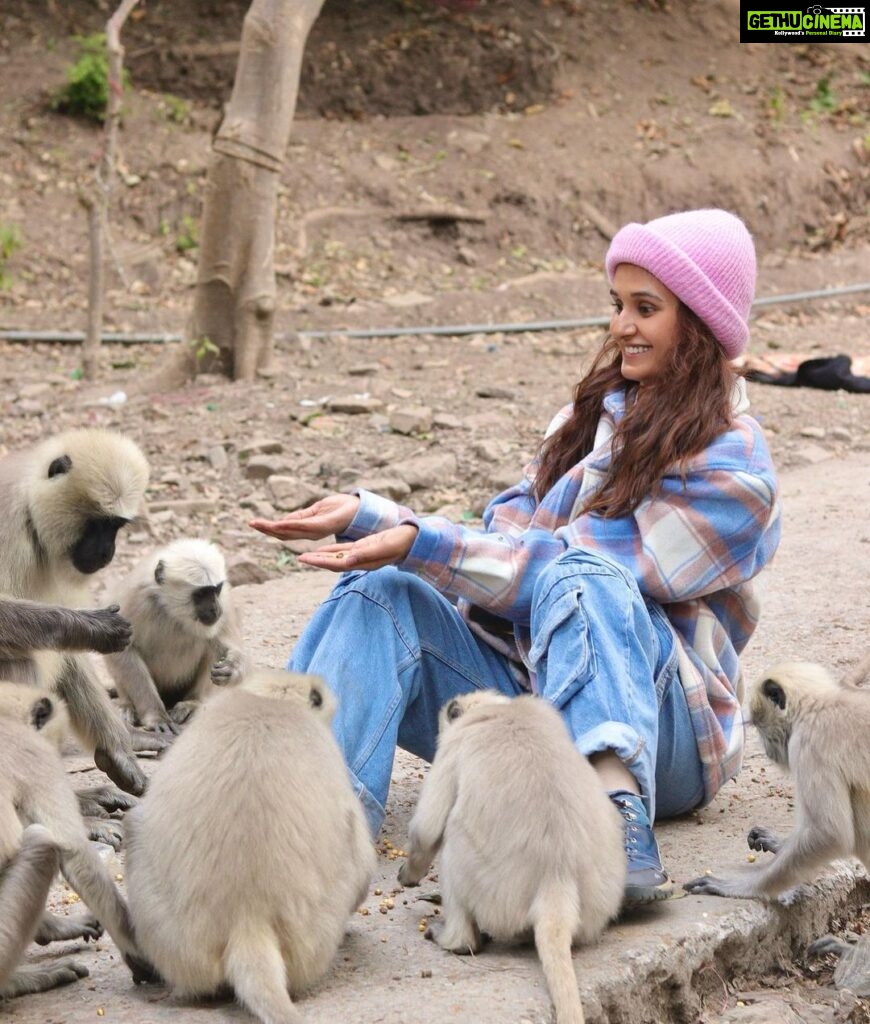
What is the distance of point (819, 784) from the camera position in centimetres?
320

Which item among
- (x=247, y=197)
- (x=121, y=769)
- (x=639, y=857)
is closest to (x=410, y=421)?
(x=247, y=197)

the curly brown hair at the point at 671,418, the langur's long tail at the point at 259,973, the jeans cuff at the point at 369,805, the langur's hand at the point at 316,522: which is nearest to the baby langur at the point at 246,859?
the langur's long tail at the point at 259,973

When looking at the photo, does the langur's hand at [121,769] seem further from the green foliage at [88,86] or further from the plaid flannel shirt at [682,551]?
the green foliage at [88,86]

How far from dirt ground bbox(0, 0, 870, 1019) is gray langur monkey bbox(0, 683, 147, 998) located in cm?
403

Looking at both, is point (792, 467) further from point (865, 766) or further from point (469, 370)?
point (865, 766)

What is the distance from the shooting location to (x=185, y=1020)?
2.68 metres

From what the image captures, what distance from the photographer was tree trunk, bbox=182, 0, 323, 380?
29.2ft

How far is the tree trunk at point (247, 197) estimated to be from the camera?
890 cm

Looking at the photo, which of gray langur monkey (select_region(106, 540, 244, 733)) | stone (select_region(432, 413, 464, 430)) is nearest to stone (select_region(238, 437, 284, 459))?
stone (select_region(432, 413, 464, 430))

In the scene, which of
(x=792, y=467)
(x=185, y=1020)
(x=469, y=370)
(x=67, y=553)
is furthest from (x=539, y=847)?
(x=469, y=370)

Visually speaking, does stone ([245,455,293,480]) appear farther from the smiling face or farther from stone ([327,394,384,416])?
the smiling face

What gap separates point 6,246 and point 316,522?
8509 millimetres

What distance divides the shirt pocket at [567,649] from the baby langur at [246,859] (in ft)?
2.06

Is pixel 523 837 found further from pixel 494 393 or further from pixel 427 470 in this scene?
pixel 494 393
